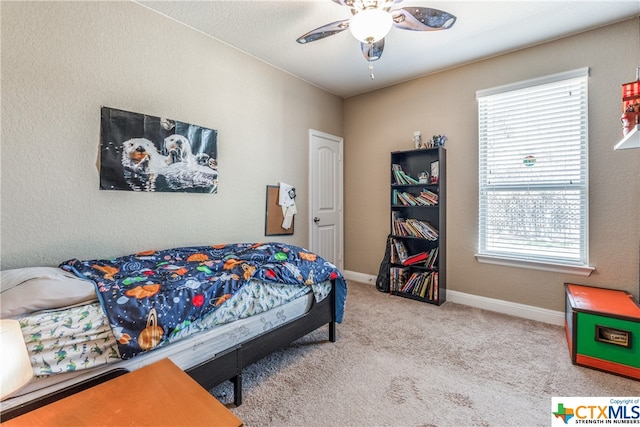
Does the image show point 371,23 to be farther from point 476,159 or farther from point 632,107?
point 476,159

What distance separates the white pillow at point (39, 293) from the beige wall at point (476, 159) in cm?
322

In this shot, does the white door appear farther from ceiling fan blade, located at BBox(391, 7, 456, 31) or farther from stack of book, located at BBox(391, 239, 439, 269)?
ceiling fan blade, located at BBox(391, 7, 456, 31)

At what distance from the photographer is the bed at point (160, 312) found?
3.68 feet

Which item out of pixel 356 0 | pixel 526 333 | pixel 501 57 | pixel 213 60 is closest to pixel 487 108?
pixel 501 57

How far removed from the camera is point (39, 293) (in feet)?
3.94

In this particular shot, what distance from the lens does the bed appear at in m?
1.12

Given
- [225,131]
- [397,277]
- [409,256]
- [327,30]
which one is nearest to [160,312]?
Result: [225,131]

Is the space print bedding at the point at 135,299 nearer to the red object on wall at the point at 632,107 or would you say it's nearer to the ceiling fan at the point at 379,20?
the ceiling fan at the point at 379,20

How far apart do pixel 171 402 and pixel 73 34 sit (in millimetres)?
2376

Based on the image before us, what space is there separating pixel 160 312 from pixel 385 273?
2.75 metres

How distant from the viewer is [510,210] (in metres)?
2.93

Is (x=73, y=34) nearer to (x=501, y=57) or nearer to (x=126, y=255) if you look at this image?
(x=126, y=255)

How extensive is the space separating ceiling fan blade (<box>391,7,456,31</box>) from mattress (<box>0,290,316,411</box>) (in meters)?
2.03

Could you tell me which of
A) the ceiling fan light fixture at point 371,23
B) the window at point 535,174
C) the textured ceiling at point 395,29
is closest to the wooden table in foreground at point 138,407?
the ceiling fan light fixture at point 371,23
